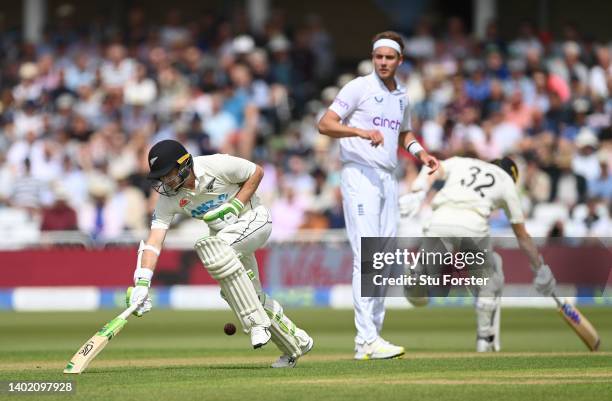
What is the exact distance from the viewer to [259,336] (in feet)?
24.4

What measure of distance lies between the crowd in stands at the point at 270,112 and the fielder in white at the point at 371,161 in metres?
7.14

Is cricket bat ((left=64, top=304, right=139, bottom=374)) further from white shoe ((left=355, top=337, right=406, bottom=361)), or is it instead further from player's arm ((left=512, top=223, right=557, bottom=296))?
player's arm ((left=512, top=223, right=557, bottom=296))

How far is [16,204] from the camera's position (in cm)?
1730

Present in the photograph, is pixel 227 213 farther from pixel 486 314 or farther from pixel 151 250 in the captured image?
pixel 486 314

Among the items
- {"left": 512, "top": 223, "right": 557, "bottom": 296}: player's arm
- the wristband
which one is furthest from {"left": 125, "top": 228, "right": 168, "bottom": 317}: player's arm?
{"left": 512, "top": 223, "right": 557, "bottom": 296}: player's arm

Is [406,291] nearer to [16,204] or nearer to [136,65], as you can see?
[16,204]

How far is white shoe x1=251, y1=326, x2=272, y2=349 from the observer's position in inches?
292

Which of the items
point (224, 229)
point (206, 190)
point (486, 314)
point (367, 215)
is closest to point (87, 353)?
point (224, 229)

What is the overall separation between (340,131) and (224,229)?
3.65ft

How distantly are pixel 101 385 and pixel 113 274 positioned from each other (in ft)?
31.0

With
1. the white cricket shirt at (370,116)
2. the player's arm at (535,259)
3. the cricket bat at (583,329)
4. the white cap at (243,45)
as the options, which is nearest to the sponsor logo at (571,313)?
the cricket bat at (583,329)

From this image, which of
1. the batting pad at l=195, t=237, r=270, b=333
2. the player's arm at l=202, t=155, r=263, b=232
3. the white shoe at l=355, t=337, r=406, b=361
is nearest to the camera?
the batting pad at l=195, t=237, r=270, b=333

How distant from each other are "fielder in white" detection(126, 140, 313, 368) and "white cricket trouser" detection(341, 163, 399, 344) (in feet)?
2.24

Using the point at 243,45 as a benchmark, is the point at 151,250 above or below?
below
